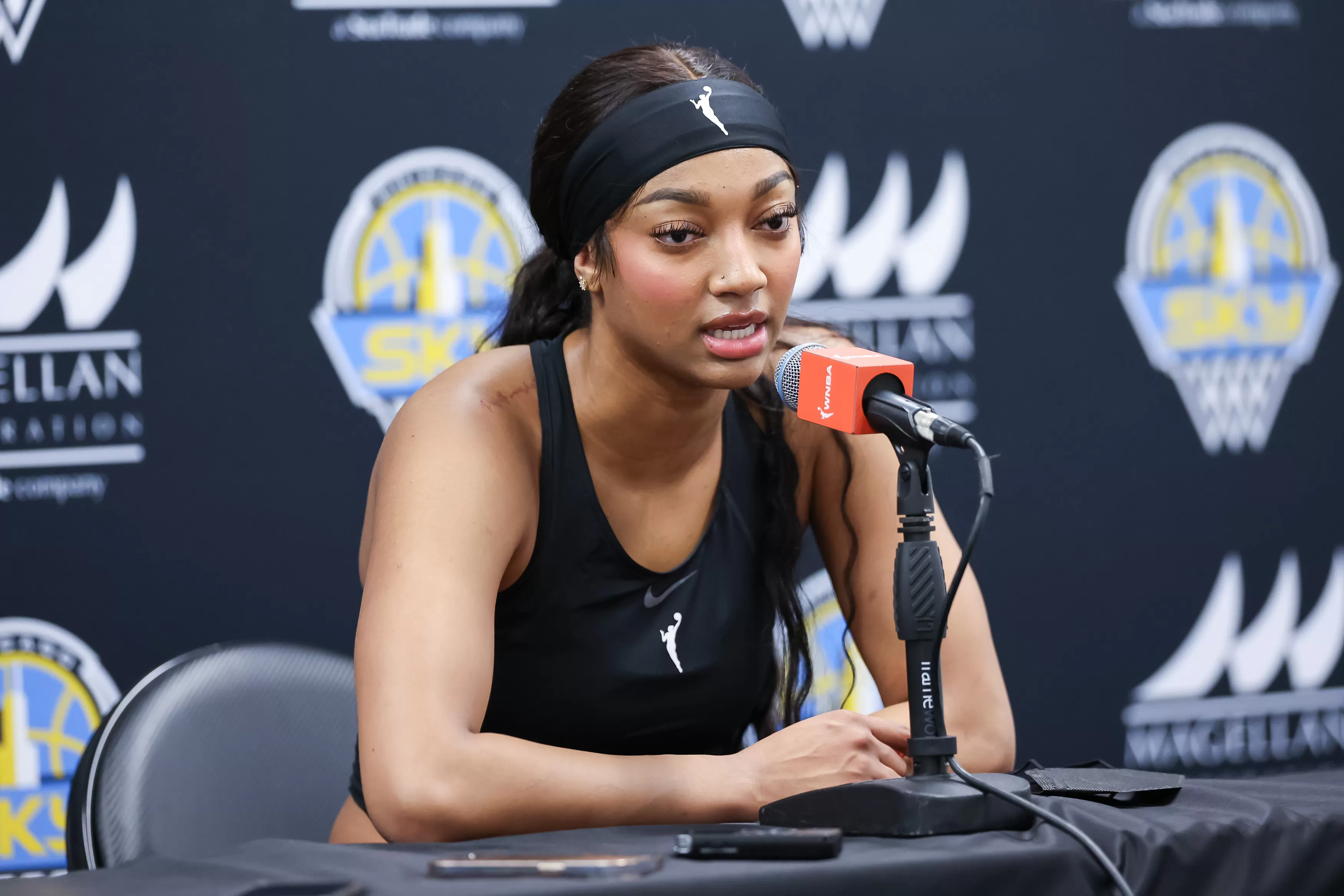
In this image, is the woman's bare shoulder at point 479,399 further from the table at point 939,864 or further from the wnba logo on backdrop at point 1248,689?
the wnba logo on backdrop at point 1248,689

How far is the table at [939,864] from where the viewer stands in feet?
2.74

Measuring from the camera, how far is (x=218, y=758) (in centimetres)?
145

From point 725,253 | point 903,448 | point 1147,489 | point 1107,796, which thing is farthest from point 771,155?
point 1147,489

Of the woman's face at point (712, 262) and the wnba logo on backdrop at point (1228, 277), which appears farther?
the wnba logo on backdrop at point (1228, 277)

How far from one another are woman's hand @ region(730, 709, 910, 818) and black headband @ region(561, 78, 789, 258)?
1.85 ft

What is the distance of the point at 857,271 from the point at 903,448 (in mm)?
1500

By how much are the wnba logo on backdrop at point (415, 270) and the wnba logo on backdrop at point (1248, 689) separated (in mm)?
1474

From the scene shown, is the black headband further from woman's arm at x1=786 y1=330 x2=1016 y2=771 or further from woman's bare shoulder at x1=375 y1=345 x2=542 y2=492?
woman's arm at x1=786 y1=330 x2=1016 y2=771

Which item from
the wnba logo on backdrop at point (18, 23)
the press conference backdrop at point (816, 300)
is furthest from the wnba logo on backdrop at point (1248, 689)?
the wnba logo on backdrop at point (18, 23)

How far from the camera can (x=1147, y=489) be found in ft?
8.48

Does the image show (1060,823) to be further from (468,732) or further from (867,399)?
(468,732)

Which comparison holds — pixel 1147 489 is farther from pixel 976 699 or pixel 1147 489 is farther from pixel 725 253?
pixel 725 253

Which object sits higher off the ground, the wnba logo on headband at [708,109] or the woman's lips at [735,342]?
the wnba logo on headband at [708,109]

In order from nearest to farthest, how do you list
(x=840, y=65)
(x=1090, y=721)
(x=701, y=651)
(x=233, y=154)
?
(x=701, y=651) → (x=233, y=154) → (x=840, y=65) → (x=1090, y=721)
